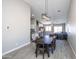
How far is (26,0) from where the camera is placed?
273 inches

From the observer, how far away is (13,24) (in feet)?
17.4

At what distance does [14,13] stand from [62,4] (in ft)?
13.3

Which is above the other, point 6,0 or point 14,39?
point 6,0

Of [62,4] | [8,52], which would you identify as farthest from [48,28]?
[8,52]

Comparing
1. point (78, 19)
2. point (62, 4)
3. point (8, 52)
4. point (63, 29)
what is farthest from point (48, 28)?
point (78, 19)

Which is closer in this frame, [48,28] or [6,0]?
[6,0]

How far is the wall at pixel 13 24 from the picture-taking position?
14.9 ft

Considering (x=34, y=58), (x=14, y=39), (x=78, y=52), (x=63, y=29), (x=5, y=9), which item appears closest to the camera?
(x=78, y=52)

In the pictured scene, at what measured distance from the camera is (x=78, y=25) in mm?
2121

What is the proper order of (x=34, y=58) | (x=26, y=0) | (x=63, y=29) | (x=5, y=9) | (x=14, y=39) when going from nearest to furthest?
(x=34, y=58) < (x=5, y=9) < (x=14, y=39) < (x=26, y=0) < (x=63, y=29)

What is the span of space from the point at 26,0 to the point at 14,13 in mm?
2051

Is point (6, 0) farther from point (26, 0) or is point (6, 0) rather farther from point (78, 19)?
point (78, 19)

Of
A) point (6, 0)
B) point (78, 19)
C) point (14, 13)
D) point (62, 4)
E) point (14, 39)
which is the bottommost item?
point (14, 39)

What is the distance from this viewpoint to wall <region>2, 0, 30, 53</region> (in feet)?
14.9
